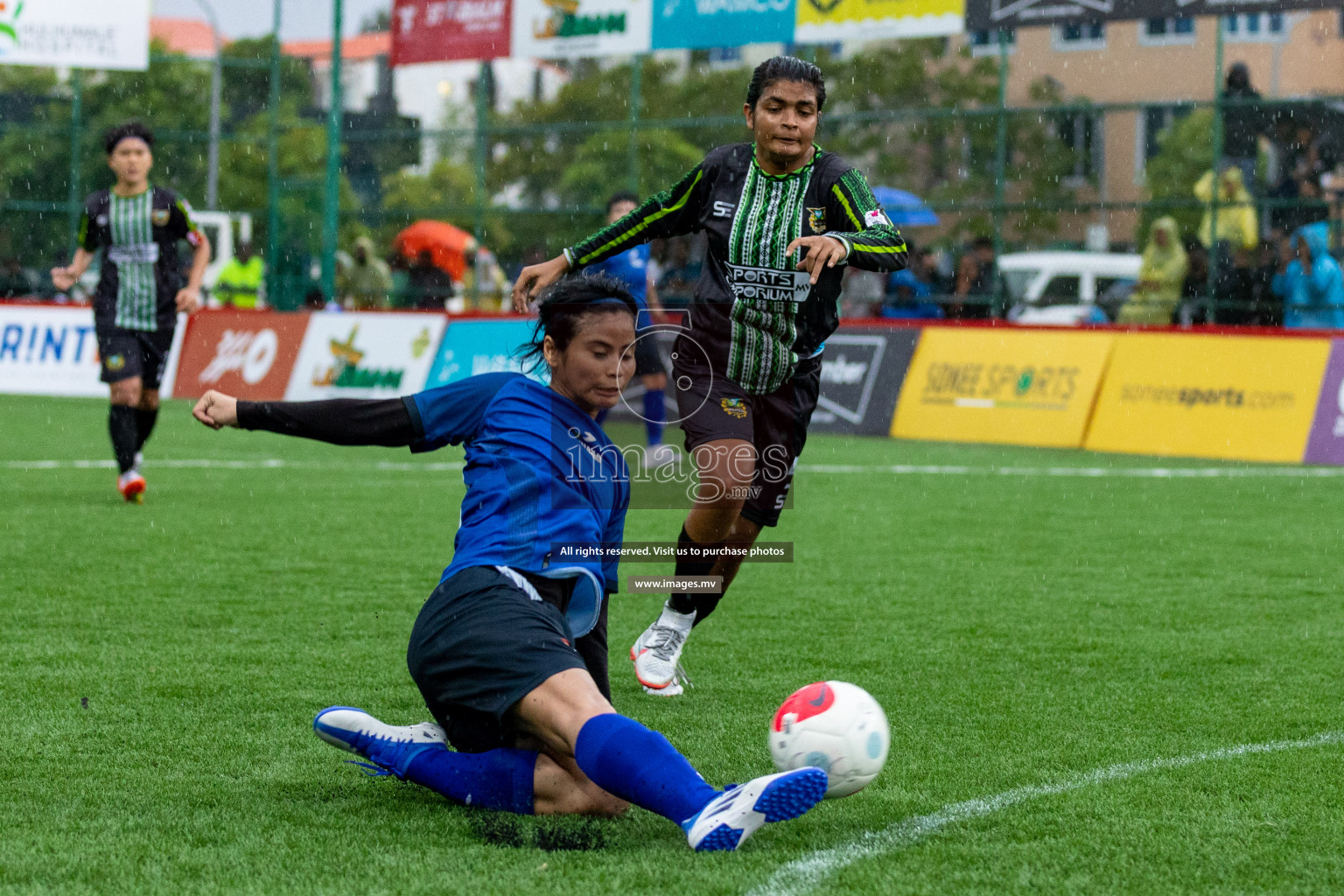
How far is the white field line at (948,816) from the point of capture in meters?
3.08

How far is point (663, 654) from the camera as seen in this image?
4996 millimetres

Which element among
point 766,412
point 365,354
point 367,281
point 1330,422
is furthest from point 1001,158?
point 766,412

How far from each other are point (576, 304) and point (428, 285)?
59.7 ft

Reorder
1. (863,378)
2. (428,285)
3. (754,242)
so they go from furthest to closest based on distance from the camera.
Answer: (428,285) → (863,378) → (754,242)

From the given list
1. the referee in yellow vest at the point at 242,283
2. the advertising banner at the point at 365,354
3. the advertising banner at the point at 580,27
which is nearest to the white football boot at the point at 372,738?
the advertising banner at the point at 365,354

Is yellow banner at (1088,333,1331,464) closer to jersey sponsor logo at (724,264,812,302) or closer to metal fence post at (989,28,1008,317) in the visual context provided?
metal fence post at (989,28,1008,317)

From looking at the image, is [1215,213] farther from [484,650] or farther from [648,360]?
[484,650]

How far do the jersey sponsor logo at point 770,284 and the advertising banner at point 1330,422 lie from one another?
868 centimetres

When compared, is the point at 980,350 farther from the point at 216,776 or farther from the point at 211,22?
the point at 211,22

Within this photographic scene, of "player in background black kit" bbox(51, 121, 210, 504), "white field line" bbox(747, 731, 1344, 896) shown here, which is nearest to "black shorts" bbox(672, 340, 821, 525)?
"white field line" bbox(747, 731, 1344, 896)

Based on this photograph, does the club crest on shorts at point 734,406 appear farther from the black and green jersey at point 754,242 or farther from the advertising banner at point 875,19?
the advertising banner at point 875,19

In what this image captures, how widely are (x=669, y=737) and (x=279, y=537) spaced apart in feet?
14.6

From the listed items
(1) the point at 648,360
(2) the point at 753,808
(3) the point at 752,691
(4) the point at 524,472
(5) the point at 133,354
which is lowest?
(3) the point at 752,691

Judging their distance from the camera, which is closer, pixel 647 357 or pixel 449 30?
pixel 647 357
